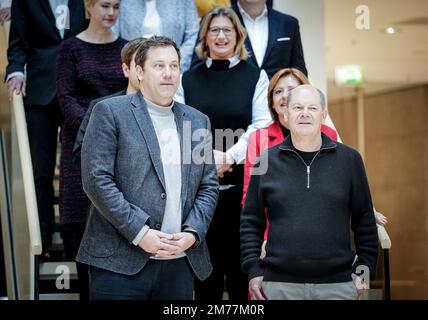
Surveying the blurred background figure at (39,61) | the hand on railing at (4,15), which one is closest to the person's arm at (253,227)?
the blurred background figure at (39,61)

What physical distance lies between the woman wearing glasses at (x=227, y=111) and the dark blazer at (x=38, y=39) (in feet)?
2.37

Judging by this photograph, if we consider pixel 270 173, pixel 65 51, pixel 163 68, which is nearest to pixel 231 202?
pixel 270 173

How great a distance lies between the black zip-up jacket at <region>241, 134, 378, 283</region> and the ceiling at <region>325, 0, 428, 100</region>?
103 centimetres

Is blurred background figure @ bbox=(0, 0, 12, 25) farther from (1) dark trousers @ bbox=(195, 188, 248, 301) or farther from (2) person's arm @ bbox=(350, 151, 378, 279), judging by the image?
(2) person's arm @ bbox=(350, 151, 378, 279)

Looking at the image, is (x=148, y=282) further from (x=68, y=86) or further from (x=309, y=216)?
(x=68, y=86)

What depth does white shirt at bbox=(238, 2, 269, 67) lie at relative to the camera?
14.5ft

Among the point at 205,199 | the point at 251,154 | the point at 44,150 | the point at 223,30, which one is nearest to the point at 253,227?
the point at 205,199

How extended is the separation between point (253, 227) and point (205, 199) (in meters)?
0.24

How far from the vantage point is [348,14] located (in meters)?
4.38

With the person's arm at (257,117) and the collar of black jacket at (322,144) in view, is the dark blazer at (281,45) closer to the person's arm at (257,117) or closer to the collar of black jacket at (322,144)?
the person's arm at (257,117)

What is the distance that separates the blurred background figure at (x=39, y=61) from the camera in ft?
14.7

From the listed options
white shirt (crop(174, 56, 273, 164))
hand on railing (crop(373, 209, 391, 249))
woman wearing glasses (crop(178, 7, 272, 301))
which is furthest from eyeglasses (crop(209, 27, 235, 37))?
hand on railing (crop(373, 209, 391, 249))
